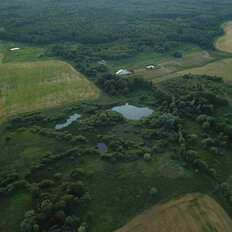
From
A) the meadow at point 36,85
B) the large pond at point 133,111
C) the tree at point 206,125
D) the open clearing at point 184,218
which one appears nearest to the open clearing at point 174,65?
the large pond at point 133,111

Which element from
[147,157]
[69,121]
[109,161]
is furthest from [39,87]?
[147,157]

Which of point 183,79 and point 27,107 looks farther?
point 183,79

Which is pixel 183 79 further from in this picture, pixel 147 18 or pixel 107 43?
pixel 147 18

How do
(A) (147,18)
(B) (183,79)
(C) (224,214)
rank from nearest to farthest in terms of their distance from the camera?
(C) (224,214), (B) (183,79), (A) (147,18)

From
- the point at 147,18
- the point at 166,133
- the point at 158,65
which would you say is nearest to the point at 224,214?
the point at 166,133

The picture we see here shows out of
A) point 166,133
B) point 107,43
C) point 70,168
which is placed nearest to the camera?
point 70,168

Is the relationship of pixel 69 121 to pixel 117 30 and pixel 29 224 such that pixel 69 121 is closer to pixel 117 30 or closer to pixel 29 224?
pixel 29 224
